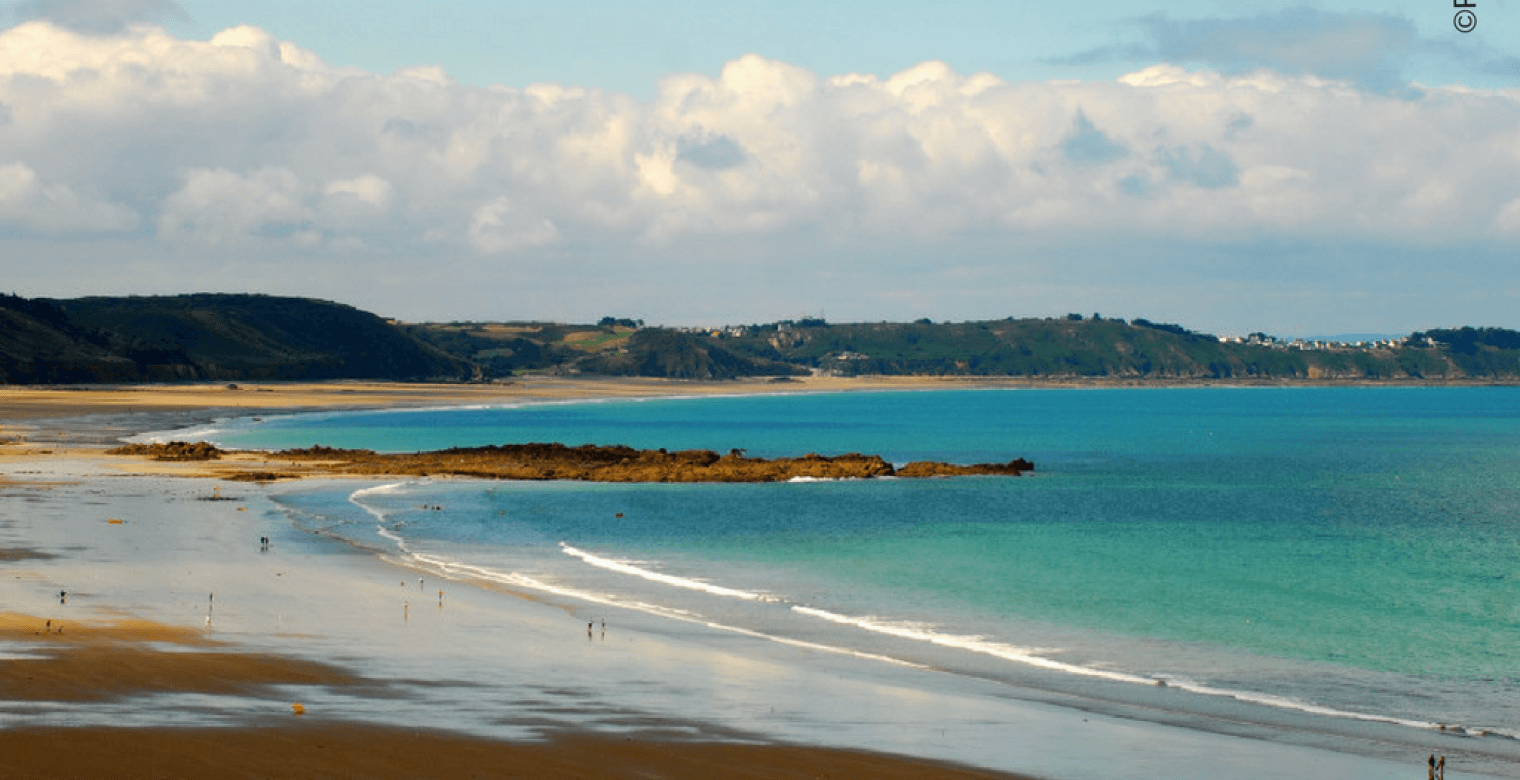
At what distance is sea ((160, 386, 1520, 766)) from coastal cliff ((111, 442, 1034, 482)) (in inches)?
86.2

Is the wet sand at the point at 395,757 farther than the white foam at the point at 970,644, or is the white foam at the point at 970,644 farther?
the white foam at the point at 970,644

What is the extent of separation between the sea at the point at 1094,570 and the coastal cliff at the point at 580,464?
219 centimetres

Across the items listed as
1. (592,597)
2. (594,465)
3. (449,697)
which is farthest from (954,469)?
(449,697)

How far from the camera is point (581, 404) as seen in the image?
621 ft

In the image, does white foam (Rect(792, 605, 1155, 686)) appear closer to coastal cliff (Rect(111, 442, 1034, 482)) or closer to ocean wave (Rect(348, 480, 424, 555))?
ocean wave (Rect(348, 480, 424, 555))

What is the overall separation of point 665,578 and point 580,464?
3436 centimetres

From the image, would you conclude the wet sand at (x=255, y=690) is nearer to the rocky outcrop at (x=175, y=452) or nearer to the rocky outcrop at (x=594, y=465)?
the rocky outcrop at (x=594, y=465)

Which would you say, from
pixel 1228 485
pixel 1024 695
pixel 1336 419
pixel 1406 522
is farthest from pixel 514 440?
pixel 1336 419

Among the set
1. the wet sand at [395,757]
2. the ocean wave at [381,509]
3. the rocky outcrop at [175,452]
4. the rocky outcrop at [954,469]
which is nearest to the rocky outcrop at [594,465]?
the rocky outcrop at [954,469]

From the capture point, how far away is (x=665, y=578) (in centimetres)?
3406

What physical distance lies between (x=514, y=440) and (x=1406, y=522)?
63788 millimetres

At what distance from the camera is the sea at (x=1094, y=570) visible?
2200cm

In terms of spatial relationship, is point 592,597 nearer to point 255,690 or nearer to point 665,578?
point 665,578

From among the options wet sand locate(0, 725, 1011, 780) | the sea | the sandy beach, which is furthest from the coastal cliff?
wet sand locate(0, 725, 1011, 780)
